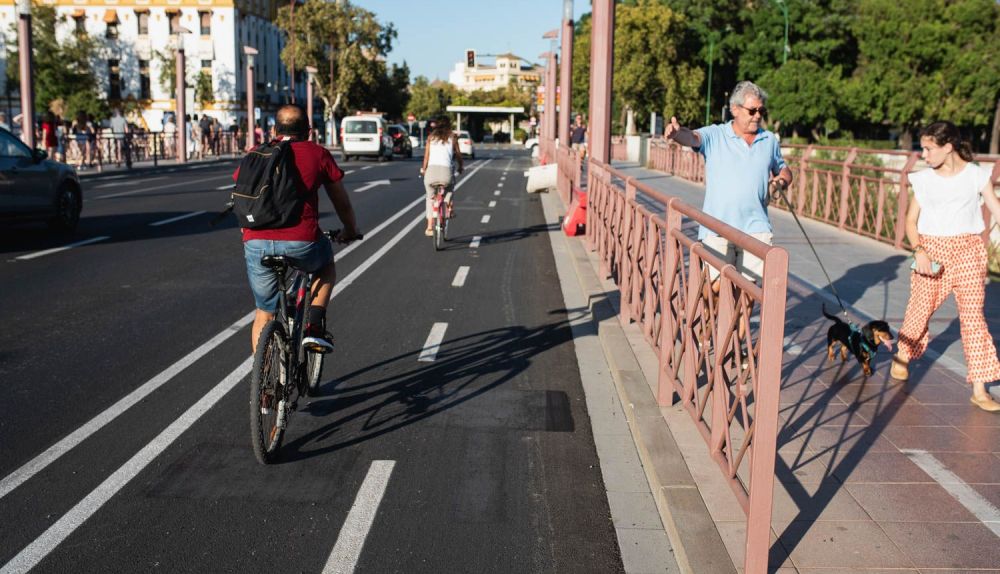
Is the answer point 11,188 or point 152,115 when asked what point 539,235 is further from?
point 152,115

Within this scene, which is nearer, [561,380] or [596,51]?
[561,380]

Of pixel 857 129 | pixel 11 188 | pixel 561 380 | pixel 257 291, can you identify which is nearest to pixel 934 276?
pixel 561 380

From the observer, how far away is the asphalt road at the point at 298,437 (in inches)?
171

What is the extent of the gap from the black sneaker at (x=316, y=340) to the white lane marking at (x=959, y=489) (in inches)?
121

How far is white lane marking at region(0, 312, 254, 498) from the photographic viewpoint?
16.6ft

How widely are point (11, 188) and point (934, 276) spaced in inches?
470

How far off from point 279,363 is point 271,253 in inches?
22.9

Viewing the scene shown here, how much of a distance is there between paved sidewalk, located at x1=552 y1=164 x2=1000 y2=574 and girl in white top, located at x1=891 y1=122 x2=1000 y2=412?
0.34 m

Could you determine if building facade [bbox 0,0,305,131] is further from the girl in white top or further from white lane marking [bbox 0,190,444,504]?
the girl in white top

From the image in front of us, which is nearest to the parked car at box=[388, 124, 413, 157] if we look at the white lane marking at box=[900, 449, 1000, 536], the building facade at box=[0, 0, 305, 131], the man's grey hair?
the building facade at box=[0, 0, 305, 131]

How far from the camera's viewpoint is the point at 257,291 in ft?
18.5

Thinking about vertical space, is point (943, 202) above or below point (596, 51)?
below

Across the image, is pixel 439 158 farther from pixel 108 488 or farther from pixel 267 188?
pixel 108 488

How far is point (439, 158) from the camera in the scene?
48.0 ft
